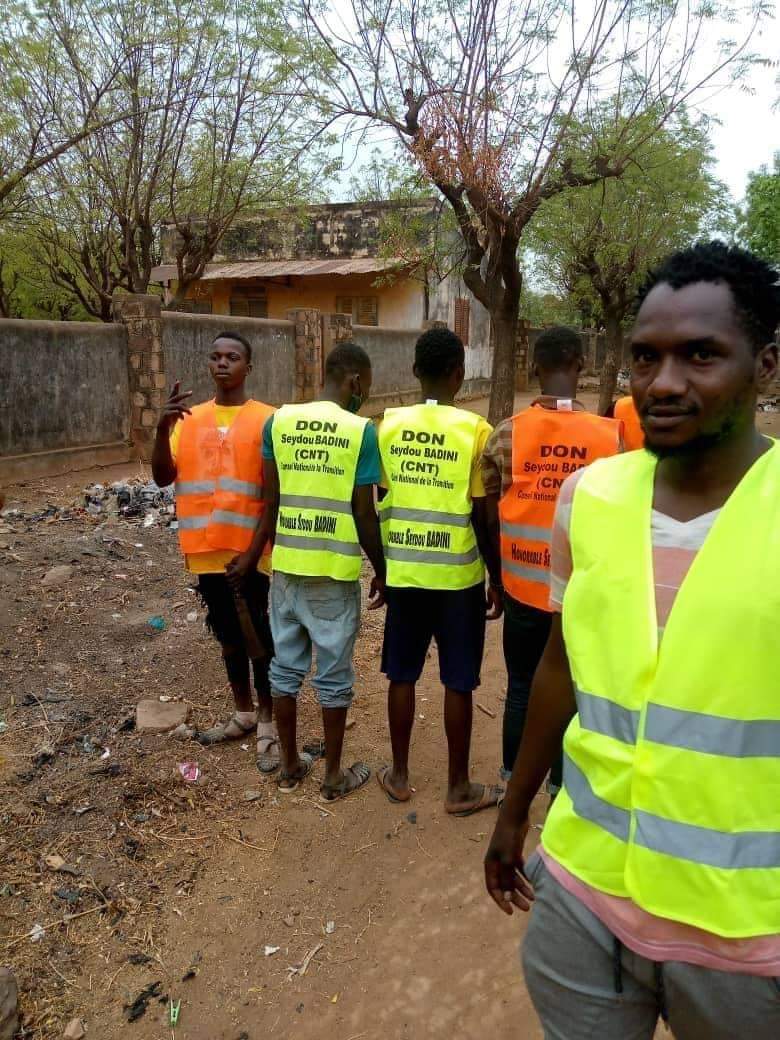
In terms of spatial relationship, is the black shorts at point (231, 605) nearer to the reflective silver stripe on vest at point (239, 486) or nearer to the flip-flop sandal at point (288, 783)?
the reflective silver stripe on vest at point (239, 486)

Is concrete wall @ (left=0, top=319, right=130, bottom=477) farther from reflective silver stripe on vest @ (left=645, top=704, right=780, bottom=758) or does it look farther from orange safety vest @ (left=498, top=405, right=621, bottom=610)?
reflective silver stripe on vest @ (left=645, top=704, right=780, bottom=758)

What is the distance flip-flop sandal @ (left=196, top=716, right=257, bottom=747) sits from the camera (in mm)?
3723

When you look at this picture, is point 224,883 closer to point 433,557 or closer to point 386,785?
point 386,785

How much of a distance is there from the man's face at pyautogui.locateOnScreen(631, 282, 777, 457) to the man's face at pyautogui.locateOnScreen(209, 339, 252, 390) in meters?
2.54

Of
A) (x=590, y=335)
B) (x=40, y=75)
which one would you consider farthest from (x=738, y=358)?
(x=590, y=335)

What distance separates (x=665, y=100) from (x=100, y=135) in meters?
9.48

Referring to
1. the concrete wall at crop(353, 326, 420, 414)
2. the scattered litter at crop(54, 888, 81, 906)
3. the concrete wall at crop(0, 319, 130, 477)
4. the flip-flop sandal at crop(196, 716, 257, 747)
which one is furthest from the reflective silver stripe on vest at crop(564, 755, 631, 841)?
the concrete wall at crop(353, 326, 420, 414)

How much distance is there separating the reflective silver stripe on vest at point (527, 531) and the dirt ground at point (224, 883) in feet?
4.06

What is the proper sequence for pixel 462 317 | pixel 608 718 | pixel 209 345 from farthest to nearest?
1. pixel 462 317
2. pixel 209 345
3. pixel 608 718

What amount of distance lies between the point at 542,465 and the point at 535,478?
0.18 feet

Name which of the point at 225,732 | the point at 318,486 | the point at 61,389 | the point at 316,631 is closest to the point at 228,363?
the point at 318,486

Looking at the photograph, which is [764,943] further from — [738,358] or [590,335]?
[590,335]

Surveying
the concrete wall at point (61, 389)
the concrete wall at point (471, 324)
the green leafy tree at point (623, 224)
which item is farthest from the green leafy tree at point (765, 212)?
the concrete wall at point (61, 389)

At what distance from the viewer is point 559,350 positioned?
2992mm
